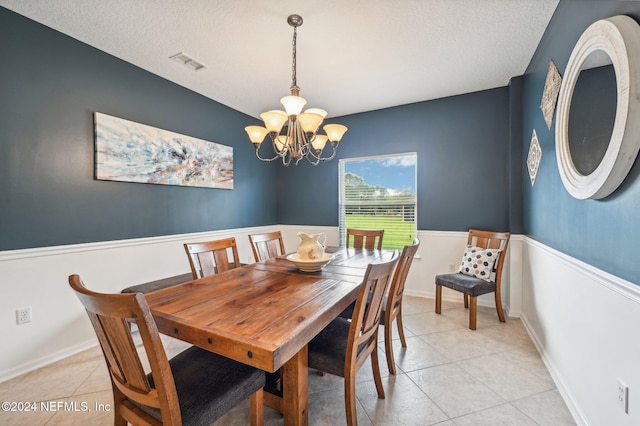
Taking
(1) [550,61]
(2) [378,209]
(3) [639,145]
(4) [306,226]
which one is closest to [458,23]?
(1) [550,61]

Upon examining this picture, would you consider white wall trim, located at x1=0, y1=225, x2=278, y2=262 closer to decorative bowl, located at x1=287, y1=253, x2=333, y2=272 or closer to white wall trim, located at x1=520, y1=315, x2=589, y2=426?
decorative bowl, located at x1=287, y1=253, x2=333, y2=272

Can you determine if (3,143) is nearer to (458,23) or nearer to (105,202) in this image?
(105,202)

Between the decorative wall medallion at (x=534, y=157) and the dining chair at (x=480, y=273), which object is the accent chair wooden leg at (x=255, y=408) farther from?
the decorative wall medallion at (x=534, y=157)

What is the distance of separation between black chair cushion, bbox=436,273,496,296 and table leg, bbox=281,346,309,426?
6.79ft

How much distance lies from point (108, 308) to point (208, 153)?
2965 millimetres

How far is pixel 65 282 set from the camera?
7.47 ft

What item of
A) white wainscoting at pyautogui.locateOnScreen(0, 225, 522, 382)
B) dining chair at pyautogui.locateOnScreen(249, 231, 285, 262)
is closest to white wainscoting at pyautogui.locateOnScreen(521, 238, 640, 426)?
white wainscoting at pyautogui.locateOnScreen(0, 225, 522, 382)

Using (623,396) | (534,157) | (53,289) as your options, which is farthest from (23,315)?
(534,157)

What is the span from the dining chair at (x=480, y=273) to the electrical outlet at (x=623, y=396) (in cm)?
142

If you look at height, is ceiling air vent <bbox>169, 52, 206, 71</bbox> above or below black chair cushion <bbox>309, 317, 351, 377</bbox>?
above

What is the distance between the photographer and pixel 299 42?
234 centimetres

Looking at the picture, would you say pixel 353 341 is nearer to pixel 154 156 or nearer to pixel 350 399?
pixel 350 399

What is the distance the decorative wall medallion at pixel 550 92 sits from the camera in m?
1.94

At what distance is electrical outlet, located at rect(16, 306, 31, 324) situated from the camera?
205 cm
